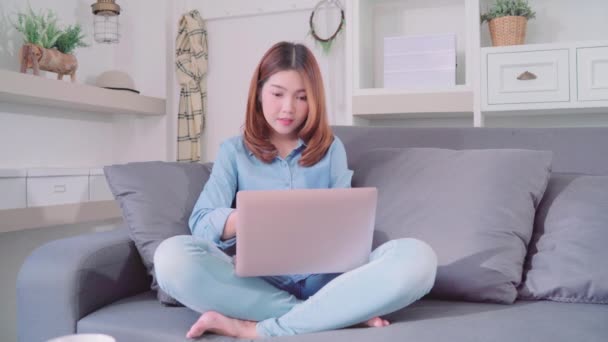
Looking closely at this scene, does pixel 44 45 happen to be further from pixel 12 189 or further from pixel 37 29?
pixel 12 189

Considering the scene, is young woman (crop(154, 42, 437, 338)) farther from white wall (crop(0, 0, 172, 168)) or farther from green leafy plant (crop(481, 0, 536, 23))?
white wall (crop(0, 0, 172, 168))

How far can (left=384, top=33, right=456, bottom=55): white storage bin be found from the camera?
208 cm

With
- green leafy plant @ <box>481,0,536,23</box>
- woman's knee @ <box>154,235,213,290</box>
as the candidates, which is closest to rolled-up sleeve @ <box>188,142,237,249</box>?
woman's knee @ <box>154,235,213,290</box>

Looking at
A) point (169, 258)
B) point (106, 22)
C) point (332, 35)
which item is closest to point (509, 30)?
point (332, 35)

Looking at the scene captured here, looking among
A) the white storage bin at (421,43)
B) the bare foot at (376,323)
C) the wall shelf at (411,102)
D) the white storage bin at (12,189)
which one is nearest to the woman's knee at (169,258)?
the bare foot at (376,323)

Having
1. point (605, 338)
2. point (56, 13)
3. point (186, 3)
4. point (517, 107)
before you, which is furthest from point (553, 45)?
point (56, 13)

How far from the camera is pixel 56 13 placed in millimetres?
2320

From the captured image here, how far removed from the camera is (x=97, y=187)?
2303mm

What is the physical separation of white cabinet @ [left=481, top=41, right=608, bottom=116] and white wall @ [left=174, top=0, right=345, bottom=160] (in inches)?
30.9

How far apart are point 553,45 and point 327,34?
41.5 inches

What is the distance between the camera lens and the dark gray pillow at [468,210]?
1064 millimetres

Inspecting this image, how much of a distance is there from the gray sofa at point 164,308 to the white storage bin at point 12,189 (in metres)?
0.79

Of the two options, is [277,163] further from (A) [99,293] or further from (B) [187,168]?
(A) [99,293]

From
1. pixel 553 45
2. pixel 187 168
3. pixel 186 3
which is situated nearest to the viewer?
pixel 187 168
